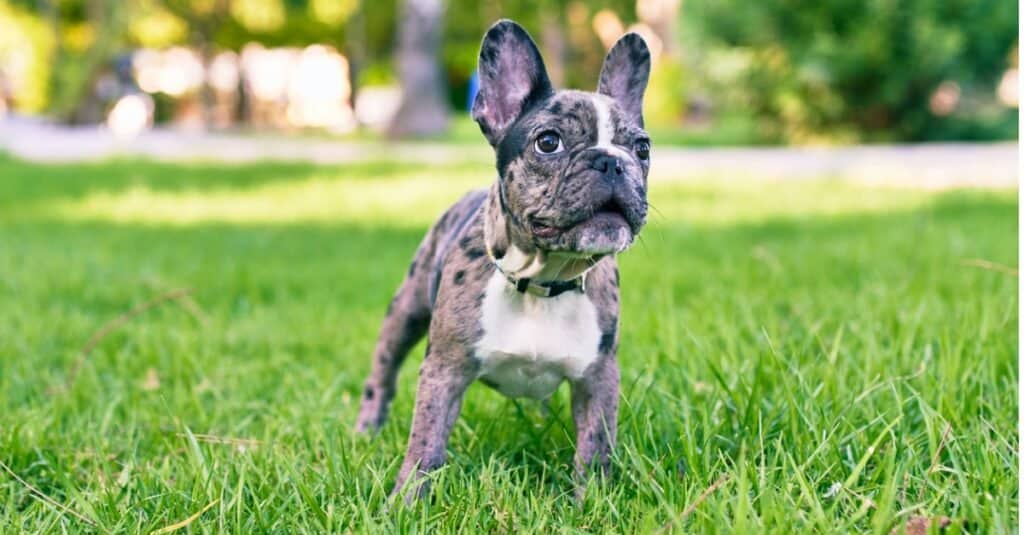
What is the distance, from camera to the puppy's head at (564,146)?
211 cm

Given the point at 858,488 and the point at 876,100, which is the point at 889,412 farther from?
the point at 876,100

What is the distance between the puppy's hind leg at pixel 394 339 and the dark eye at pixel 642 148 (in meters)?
0.89

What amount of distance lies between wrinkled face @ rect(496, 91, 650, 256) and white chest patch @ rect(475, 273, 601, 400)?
19 centimetres

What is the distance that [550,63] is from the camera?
32188 mm

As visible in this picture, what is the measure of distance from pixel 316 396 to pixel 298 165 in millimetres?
10045

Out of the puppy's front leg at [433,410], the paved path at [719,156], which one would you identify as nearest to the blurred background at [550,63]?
the paved path at [719,156]

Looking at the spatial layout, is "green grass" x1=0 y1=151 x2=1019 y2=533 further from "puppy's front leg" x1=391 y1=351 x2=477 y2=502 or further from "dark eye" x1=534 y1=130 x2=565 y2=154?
"dark eye" x1=534 y1=130 x2=565 y2=154

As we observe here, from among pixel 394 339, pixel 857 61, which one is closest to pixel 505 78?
pixel 394 339

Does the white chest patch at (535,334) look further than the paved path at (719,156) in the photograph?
No

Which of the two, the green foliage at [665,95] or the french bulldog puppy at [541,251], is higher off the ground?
the green foliage at [665,95]

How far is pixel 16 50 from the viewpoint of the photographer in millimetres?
40219

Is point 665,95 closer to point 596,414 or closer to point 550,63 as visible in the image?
point 550,63

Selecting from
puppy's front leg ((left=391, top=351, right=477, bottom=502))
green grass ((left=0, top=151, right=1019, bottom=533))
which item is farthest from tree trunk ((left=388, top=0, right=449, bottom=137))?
puppy's front leg ((left=391, top=351, right=477, bottom=502))

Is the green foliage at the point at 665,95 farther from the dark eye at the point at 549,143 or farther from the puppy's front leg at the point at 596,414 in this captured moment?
the dark eye at the point at 549,143
